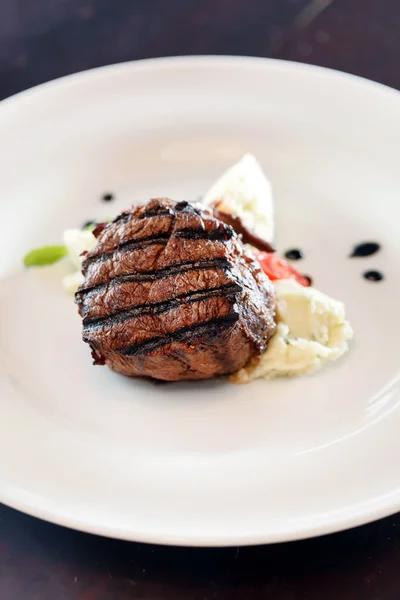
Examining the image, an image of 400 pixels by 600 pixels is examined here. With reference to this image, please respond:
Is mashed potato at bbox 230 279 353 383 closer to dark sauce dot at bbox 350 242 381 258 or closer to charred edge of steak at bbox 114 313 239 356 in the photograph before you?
charred edge of steak at bbox 114 313 239 356

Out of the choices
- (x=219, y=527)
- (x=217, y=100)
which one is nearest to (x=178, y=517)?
(x=219, y=527)

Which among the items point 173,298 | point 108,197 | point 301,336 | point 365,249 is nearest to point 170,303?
point 173,298

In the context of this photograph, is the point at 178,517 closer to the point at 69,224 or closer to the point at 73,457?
the point at 73,457

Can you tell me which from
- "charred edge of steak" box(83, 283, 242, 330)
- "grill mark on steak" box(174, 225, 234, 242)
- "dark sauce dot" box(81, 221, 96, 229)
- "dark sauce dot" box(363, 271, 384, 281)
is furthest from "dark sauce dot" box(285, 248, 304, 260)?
"dark sauce dot" box(81, 221, 96, 229)

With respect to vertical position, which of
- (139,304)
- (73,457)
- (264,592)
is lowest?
(264,592)

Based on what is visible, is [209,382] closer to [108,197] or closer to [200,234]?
[200,234]

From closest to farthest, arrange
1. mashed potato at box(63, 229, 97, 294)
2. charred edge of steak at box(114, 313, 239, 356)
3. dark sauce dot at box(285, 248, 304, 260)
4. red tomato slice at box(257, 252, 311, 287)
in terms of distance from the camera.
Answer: charred edge of steak at box(114, 313, 239, 356)
red tomato slice at box(257, 252, 311, 287)
mashed potato at box(63, 229, 97, 294)
dark sauce dot at box(285, 248, 304, 260)

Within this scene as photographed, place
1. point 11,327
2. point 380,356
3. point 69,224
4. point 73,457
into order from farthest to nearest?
point 69,224 → point 11,327 → point 380,356 → point 73,457

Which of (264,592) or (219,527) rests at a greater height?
(219,527)
